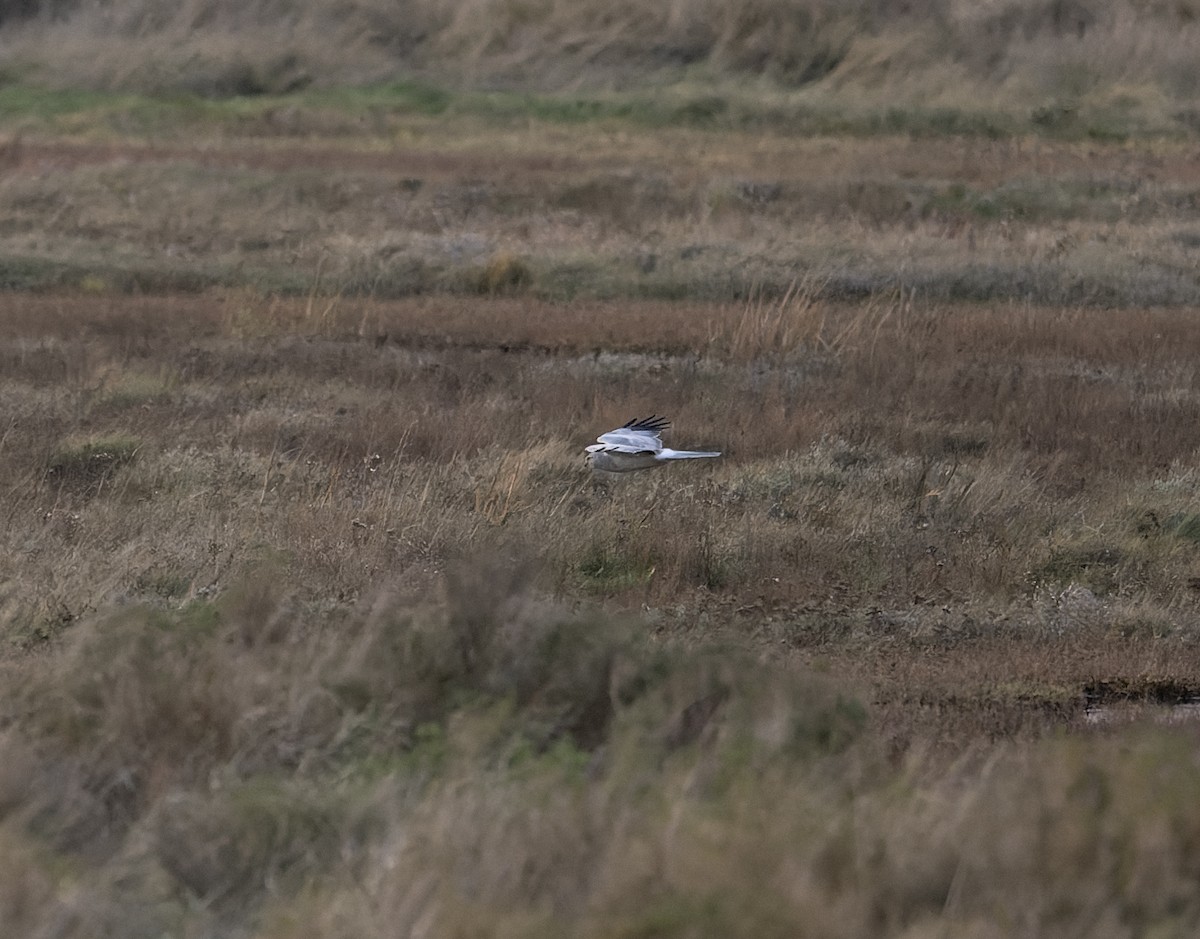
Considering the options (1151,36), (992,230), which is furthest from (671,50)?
(992,230)

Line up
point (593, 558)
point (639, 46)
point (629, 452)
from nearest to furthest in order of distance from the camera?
1. point (629, 452)
2. point (593, 558)
3. point (639, 46)

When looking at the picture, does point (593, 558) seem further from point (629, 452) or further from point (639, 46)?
point (639, 46)

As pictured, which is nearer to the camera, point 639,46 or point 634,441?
point 634,441

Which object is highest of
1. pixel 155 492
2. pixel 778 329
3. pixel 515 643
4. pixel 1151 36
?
pixel 515 643

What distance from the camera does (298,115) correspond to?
1508 inches

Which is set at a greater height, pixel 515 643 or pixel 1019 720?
pixel 515 643

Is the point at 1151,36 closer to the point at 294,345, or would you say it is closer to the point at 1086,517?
the point at 294,345

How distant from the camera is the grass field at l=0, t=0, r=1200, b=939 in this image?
4.24 meters

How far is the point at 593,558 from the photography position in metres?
8.70

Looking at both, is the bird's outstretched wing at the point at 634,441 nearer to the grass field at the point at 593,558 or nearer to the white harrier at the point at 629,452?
the white harrier at the point at 629,452

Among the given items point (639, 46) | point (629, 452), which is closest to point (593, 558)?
point (629, 452)

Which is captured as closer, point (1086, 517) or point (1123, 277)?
point (1086, 517)

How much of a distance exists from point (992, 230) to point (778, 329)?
8.79m

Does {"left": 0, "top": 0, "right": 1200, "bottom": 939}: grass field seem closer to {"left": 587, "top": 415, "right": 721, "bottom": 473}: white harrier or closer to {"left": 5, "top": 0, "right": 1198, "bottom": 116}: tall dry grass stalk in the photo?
{"left": 587, "top": 415, "right": 721, "bottom": 473}: white harrier
